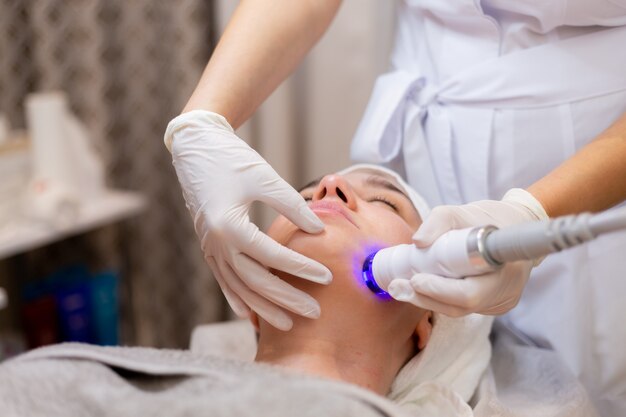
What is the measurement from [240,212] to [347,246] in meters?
0.18

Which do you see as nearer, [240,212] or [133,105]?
[240,212]

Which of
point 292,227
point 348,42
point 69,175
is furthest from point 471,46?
point 69,175

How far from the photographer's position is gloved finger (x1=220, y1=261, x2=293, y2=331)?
3.67 ft

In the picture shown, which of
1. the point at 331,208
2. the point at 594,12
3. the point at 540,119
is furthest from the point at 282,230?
the point at 594,12

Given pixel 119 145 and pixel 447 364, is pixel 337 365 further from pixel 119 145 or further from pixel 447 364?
pixel 119 145

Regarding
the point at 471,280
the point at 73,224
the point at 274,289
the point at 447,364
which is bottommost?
the point at 73,224

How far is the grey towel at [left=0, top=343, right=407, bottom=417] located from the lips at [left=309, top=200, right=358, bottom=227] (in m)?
0.32

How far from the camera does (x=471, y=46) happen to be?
1.32 meters

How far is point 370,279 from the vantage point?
1.09 metres

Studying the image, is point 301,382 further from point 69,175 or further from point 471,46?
point 69,175

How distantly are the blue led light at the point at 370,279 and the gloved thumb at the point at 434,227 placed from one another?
0.47 ft

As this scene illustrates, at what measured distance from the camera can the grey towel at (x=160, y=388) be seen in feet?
2.72

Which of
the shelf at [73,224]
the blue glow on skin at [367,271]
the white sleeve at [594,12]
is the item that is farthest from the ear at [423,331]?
the shelf at [73,224]

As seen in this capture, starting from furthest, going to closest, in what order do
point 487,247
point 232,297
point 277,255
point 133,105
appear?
point 133,105 < point 232,297 < point 277,255 < point 487,247
